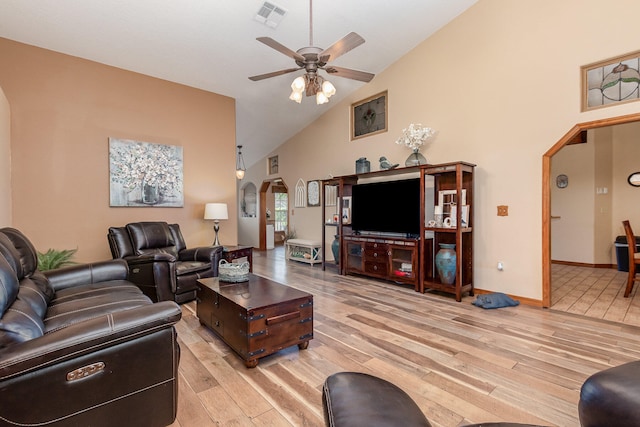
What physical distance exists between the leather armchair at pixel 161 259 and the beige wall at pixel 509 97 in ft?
11.7

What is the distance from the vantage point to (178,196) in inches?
197

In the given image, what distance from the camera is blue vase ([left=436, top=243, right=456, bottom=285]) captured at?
4.03 metres

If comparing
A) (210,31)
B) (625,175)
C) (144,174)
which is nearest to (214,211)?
(144,174)

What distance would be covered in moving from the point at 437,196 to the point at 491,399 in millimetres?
3145

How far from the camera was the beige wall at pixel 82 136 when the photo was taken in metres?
3.85

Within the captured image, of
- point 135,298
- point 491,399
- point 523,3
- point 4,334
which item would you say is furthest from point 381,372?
point 523,3

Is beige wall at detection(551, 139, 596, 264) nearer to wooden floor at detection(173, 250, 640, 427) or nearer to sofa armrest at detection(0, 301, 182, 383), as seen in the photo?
wooden floor at detection(173, 250, 640, 427)

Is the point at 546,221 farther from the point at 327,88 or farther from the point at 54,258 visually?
the point at 54,258

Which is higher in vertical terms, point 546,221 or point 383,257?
point 546,221

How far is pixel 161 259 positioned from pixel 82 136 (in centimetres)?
224

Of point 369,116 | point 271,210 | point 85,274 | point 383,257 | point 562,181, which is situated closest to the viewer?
point 85,274

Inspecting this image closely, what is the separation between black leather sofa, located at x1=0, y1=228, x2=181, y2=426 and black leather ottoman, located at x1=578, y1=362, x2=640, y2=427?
158 cm

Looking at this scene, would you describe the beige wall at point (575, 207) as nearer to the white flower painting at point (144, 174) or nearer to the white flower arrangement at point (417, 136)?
the white flower arrangement at point (417, 136)

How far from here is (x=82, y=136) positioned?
13.9 feet
